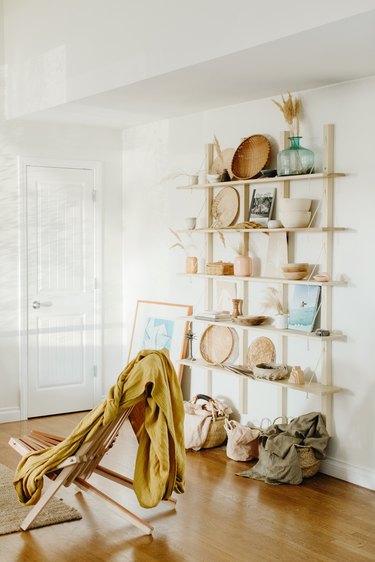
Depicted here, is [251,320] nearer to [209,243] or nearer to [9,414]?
[209,243]

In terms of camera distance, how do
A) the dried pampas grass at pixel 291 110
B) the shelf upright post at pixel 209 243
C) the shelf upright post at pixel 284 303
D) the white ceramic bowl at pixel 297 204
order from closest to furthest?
the white ceramic bowl at pixel 297 204
the dried pampas grass at pixel 291 110
the shelf upright post at pixel 284 303
the shelf upright post at pixel 209 243

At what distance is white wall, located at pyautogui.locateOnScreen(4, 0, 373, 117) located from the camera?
382cm

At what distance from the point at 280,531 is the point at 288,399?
138 cm

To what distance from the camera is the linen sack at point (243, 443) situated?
5.10 m

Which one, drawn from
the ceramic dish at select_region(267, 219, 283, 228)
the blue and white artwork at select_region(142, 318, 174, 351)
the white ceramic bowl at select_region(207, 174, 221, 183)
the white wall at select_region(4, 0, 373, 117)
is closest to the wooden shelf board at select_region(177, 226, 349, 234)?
the ceramic dish at select_region(267, 219, 283, 228)

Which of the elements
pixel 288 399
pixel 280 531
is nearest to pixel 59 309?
pixel 288 399

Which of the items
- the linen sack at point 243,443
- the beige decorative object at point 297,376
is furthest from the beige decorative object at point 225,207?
the linen sack at point 243,443

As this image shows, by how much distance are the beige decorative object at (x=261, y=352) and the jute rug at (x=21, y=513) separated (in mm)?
1713

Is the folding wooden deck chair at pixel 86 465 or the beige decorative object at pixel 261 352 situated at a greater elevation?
the beige decorative object at pixel 261 352

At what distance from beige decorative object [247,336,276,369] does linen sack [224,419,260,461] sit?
45 centimetres

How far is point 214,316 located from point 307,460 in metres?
1.28

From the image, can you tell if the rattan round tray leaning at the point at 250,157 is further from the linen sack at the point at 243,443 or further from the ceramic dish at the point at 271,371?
the linen sack at the point at 243,443

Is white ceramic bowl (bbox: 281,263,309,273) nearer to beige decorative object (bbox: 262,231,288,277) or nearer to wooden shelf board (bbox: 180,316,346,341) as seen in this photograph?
beige decorative object (bbox: 262,231,288,277)

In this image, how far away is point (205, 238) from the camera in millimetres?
5832
